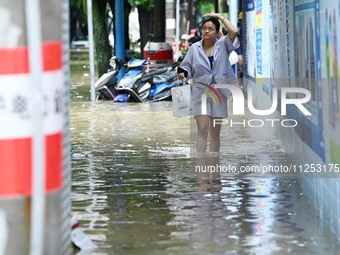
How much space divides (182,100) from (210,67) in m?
0.73

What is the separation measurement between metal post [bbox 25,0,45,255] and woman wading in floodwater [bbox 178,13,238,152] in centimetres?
811

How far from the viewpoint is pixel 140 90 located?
80.6 ft

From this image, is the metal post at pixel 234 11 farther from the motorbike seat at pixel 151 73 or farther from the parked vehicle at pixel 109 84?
the parked vehicle at pixel 109 84

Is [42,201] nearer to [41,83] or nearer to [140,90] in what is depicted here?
[41,83]

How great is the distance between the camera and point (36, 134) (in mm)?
5406

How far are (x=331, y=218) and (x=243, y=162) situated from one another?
15.6ft

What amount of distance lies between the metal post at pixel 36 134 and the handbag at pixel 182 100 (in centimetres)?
870

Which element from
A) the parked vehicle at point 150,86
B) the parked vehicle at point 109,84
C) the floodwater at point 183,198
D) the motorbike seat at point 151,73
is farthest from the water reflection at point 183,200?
the parked vehicle at point 109,84

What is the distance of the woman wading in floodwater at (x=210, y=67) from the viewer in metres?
13.6

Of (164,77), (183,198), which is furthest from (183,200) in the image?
(164,77)

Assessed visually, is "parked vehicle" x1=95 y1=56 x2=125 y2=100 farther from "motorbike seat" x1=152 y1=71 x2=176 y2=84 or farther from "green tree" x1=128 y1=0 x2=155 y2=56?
"green tree" x1=128 y1=0 x2=155 y2=56

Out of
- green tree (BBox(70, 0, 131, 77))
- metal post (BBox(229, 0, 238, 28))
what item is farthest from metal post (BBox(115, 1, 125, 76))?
green tree (BBox(70, 0, 131, 77))

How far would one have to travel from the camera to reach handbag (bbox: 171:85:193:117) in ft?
46.4

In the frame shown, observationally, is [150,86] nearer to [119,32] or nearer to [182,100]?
[119,32]
